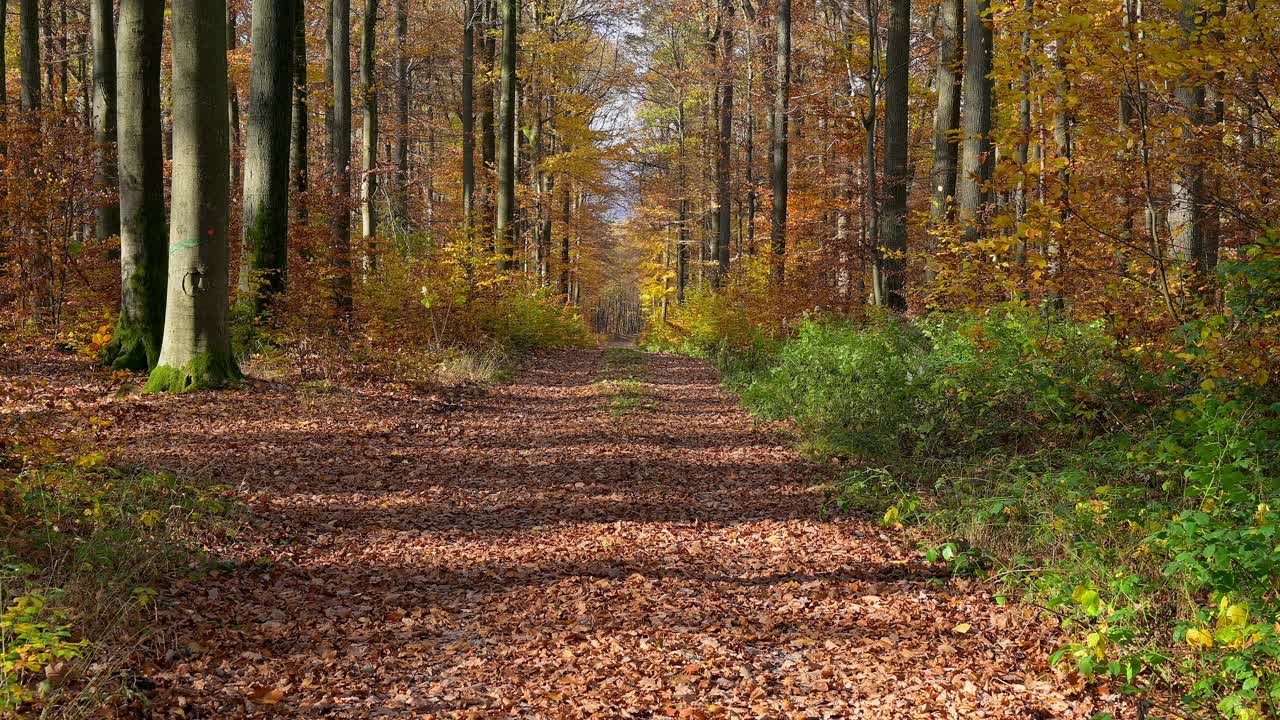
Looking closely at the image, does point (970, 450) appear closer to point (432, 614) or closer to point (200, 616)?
point (432, 614)

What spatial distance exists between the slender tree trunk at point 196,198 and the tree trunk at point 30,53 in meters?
8.55

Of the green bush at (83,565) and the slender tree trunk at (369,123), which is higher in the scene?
the slender tree trunk at (369,123)

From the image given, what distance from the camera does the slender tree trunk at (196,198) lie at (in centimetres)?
790

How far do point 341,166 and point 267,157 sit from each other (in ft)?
13.6

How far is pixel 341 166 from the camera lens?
563 inches

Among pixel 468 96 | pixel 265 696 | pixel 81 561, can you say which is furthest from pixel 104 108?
pixel 265 696

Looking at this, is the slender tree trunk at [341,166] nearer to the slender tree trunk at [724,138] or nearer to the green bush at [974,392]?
the green bush at [974,392]

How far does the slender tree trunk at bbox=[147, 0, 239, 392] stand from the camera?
311 inches

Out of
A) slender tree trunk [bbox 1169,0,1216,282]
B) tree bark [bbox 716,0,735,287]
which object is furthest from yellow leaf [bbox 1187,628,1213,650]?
tree bark [bbox 716,0,735,287]

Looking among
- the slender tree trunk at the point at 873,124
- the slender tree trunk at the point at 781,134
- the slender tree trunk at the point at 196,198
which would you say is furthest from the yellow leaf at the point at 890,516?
the slender tree trunk at the point at 781,134

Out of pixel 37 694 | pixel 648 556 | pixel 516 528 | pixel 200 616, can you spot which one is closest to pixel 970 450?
pixel 648 556

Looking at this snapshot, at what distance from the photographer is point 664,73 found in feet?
90.9

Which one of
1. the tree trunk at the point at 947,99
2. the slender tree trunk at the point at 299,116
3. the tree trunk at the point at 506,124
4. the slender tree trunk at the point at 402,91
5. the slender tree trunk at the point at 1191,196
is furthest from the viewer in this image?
the slender tree trunk at the point at 402,91

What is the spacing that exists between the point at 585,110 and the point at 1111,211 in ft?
66.0
